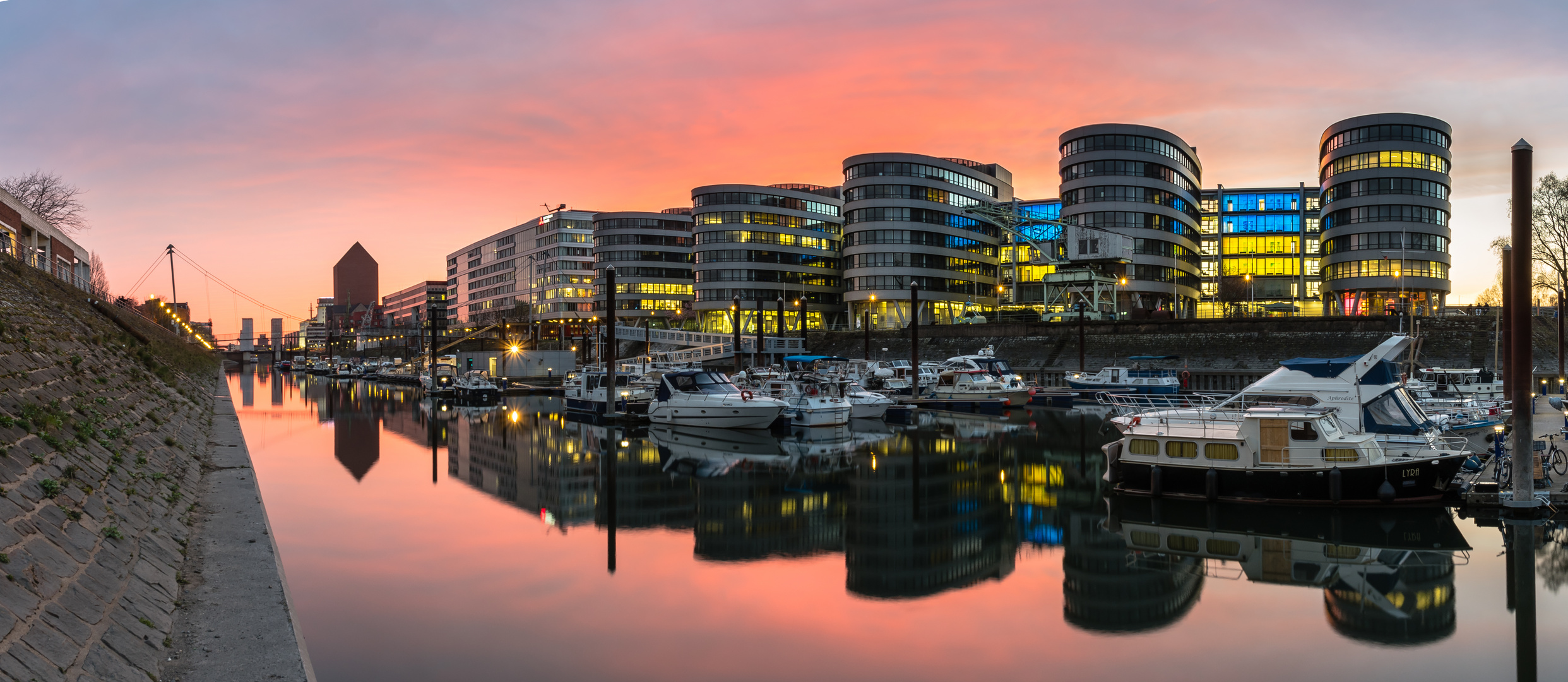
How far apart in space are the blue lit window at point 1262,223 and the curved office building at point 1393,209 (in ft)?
116

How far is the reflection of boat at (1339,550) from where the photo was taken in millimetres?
17188

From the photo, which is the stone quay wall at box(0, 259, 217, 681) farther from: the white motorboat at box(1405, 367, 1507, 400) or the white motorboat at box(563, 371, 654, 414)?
the white motorboat at box(1405, 367, 1507, 400)

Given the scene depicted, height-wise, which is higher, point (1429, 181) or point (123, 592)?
point (1429, 181)

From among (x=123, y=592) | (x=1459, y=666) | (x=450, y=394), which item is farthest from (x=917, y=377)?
(x=123, y=592)

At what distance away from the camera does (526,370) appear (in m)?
110

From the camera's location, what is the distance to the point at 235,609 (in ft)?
42.8

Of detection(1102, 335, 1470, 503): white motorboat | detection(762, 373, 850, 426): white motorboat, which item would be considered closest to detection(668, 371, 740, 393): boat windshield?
detection(762, 373, 850, 426): white motorboat

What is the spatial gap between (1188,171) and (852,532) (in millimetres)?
124708

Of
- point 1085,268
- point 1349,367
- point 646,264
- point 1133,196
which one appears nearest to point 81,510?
point 1349,367

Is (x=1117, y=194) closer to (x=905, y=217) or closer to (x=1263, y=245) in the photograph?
(x=905, y=217)

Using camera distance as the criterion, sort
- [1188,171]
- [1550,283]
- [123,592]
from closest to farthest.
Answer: [123,592], [1550,283], [1188,171]

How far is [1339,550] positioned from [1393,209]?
360 ft

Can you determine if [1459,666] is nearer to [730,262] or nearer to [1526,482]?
[1526,482]

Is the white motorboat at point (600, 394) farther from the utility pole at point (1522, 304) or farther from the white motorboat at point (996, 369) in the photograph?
the utility pole at point (1522, 304)
